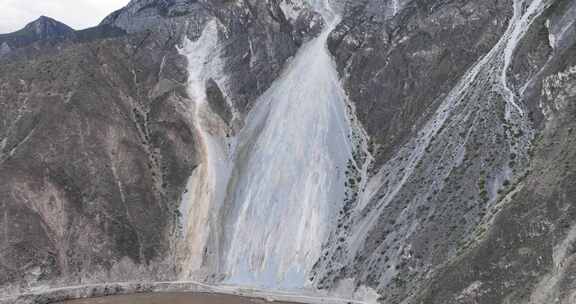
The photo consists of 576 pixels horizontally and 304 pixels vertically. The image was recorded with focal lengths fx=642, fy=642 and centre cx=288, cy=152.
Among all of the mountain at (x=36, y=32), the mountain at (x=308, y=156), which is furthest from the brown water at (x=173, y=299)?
the mountain at (x=36, y=32)

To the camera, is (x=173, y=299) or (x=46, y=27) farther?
(x=46, y=27)

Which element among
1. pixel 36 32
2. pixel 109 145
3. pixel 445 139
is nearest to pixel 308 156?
pixel 445 139

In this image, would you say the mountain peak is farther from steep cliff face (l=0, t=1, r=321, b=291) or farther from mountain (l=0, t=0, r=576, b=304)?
mountain (l=0, t=0, r=576, b=304)

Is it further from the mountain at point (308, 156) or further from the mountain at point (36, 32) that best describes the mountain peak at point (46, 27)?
the mountain at point (308, 156)

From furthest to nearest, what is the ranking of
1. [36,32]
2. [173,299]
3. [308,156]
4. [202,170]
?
[36,32] < [202,170] < [308,156] < [173,299]

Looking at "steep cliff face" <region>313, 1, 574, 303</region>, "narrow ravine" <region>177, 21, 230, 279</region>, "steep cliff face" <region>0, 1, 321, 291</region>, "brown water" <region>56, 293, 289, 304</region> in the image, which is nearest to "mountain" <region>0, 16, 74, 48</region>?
"steep cliff face" <region>0, 1, 321, 291</region>

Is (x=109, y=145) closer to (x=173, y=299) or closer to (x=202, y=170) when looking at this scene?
(x=202, y=170)

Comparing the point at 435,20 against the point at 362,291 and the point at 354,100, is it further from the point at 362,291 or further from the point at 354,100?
the point at 362,291
